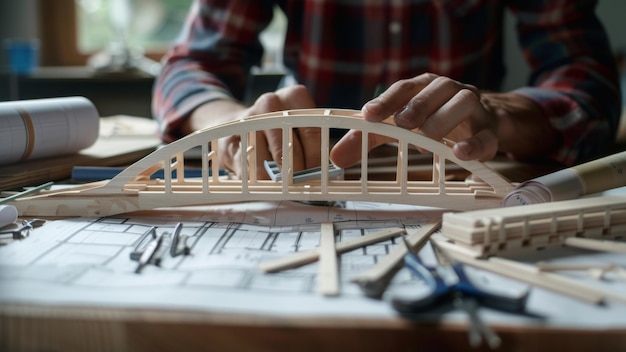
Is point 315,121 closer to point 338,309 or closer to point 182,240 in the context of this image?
point 182,240

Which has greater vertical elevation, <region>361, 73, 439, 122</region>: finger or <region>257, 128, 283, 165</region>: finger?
<region>361, 73, 439, 122</region>: finger

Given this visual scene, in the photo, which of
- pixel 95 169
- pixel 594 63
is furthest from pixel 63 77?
pixel 594 63

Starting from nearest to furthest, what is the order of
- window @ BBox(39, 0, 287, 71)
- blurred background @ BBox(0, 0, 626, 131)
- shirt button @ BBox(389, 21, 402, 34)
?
shirt button @ BBox(389, 21, 402, 34)
blurred background @ BBox(0, 0, 626, 131)
window @ BBox(39, 0, 287, 71)

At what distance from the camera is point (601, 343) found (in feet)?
1.29

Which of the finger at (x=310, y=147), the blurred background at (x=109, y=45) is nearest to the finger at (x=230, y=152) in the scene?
the finger at (x=310, y=147)

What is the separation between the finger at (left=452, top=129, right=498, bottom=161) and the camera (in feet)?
2.35

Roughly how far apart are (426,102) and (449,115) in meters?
0.04

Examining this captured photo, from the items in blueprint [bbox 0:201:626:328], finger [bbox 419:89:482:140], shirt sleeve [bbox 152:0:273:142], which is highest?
shirt sleeve [bbox 152:0:273:142]

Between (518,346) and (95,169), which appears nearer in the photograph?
(518,346)

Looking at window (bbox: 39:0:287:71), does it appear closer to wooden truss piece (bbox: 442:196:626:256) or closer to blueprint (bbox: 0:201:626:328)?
blueprint (bbox: 0:201:626:328)

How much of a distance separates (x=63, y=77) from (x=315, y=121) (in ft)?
6.71

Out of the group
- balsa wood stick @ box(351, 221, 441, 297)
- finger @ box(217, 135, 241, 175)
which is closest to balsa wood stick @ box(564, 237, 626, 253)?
balsa wood stick @ box(351, 221, 441, 297)

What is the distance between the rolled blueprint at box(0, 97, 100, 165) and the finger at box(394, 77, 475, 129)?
0.59m

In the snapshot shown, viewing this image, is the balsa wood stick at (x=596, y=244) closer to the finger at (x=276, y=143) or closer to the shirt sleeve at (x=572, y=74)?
the finger at (x=276, y=143)
